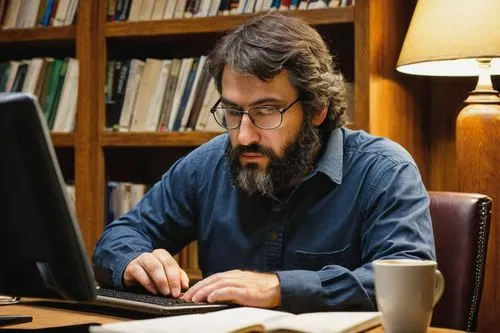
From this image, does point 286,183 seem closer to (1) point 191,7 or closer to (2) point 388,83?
(2) point 388,83

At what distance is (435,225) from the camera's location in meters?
1.65

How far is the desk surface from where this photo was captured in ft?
3.82

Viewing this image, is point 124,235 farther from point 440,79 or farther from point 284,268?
point 440,79

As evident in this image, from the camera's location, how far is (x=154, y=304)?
3.95ft

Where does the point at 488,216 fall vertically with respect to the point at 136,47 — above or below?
below

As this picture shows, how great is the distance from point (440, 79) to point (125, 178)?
117 cm

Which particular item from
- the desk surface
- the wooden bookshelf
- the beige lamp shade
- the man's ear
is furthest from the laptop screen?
the wooden bookshelf

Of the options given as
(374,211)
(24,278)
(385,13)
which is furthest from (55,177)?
(385,13)

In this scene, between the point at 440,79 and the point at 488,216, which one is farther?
the point at 440,79

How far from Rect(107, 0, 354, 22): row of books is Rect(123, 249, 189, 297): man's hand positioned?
3.91 ft

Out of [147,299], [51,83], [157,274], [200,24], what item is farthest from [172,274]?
[51,83]

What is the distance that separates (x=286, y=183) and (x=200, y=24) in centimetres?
96

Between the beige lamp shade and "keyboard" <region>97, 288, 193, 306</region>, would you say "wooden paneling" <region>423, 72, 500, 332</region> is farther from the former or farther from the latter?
"keyboard" <region>97, 288, 193, 306</region>

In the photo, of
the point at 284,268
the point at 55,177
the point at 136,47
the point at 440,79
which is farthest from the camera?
the point at 136,47
